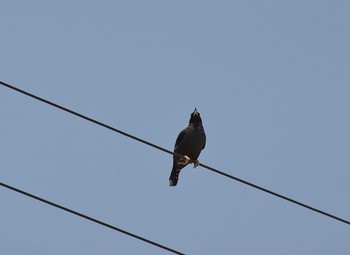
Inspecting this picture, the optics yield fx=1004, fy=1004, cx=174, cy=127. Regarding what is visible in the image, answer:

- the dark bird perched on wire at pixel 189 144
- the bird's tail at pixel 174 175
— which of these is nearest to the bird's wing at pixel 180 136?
the dark bird perched on wire at pixel 189 144

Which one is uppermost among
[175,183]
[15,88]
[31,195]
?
[175,183]

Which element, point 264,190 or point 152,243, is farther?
point 264,190

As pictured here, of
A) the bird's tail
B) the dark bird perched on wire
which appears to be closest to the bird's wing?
the dark bird perched on wire

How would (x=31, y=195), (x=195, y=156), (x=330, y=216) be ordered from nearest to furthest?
1. (x=31, y=195)
2. (x=330, y=216)
3. (x=195, y=156)

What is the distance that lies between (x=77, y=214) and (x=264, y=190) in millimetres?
Answer: 1907

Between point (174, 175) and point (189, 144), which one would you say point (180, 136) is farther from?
point (174, 175)

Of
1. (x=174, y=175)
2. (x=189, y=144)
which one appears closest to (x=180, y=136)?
(x=189, y=144)

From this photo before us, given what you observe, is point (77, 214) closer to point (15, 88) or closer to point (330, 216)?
point (15, 88)

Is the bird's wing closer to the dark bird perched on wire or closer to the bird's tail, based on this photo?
the dark bird perched on wire

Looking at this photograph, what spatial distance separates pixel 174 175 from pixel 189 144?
2.61ft

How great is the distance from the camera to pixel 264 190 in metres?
9.77

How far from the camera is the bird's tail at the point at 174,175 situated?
17.5 meters

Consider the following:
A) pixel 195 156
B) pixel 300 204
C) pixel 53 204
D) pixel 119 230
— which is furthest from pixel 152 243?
pixel 195 156

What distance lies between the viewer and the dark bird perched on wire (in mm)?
16891
